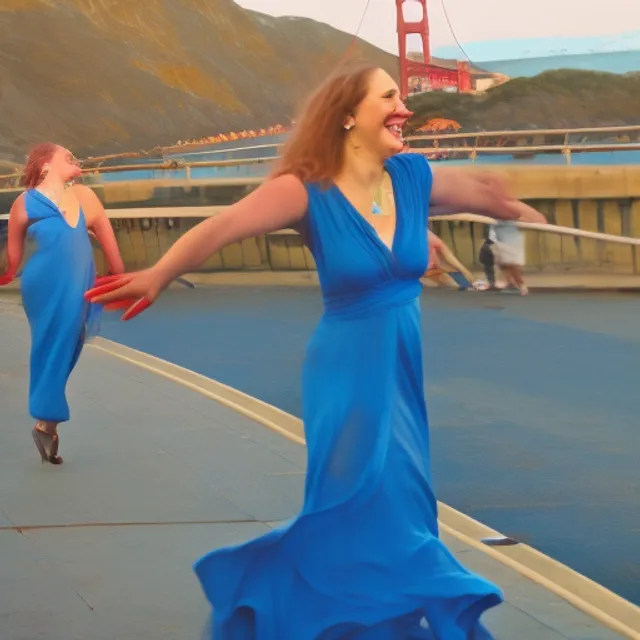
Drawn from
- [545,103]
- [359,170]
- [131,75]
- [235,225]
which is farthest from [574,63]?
[235,225]

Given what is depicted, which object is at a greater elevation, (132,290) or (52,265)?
(132,290)

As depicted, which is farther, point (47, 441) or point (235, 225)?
point (47, 441)

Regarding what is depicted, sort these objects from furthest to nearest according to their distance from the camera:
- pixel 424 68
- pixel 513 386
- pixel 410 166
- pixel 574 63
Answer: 1. pixel 424 68
2. pixel 574 63
3. pixel 513 386
4. pixel 410 166

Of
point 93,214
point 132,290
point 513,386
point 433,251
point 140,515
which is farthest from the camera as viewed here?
point 513,386

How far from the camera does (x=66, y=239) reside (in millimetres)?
7273

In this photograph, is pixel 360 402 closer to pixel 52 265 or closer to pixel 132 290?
pixel 132 290

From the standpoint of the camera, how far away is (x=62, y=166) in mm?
7273

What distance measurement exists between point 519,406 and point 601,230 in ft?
34.9

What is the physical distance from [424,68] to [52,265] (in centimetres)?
1493

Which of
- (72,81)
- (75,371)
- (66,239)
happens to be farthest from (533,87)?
(66,239)

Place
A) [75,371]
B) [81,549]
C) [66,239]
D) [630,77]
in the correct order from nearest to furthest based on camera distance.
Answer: [81,549]
[66,239]
[75,371]
[630,77]

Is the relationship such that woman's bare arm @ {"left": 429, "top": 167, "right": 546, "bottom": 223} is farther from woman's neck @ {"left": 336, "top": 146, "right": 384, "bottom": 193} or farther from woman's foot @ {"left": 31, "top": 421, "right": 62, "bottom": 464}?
woman's foot @ {"left": 31, "top": 421, "right": 62, "bottom": 464}

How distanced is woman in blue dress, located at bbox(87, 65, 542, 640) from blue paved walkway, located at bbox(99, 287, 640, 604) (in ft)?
5.71

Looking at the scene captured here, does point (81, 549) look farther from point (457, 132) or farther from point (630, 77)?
point (457, 132)
